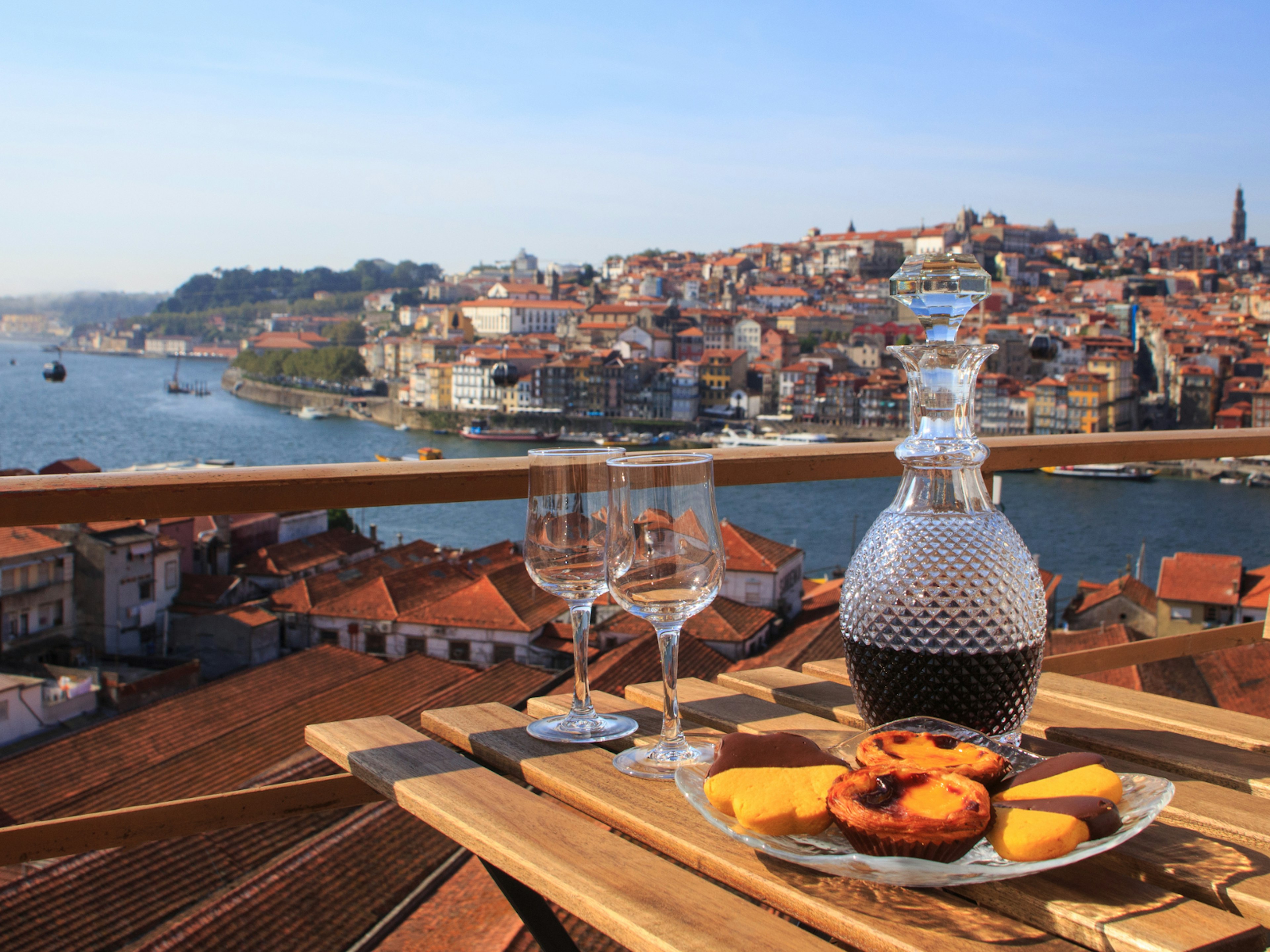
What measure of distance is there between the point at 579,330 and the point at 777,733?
38605mm

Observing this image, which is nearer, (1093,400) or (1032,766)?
(1032,766)

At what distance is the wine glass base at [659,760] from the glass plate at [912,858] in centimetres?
6

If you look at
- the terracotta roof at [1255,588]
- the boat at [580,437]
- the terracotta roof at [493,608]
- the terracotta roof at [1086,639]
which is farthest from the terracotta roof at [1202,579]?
the boat at [580,437]

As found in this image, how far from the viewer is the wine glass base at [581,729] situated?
0.54 m

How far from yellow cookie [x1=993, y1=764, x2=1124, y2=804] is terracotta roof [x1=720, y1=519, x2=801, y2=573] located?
888cm

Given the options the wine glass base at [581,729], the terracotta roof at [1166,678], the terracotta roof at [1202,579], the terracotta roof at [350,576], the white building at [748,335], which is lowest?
the terracotta roof at [350,576]

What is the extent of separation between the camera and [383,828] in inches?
122

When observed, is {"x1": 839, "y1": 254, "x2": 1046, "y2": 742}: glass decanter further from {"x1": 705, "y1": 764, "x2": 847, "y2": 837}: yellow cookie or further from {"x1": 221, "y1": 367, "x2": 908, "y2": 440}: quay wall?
{"x1": 221, "y1": 367, "x2": 908, "y2": 440}: quay wall

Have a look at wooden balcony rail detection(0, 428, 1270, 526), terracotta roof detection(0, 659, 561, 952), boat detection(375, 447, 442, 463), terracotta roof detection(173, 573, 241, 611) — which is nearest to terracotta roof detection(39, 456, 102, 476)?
terracotta roof detection(173, 573, 241, 611)

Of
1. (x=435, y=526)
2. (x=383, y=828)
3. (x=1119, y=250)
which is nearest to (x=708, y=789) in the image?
(x=383, y=828)

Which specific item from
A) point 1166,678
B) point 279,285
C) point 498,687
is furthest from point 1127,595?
point 279,285

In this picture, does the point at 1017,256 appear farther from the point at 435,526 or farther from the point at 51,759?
the point at 51,759

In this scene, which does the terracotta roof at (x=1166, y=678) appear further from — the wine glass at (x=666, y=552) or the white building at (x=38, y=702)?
the white building at (x=38, y=702)

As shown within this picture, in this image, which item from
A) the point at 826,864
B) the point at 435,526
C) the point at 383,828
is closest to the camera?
the point at 826,864
